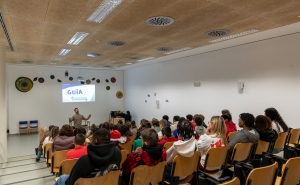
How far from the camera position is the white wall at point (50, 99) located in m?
9.41

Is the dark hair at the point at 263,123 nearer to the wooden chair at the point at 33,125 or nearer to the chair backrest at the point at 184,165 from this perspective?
the chair backrest at the point at 184,165

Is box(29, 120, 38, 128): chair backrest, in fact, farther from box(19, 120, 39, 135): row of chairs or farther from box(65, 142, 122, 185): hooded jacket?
box(65, 142, 122, 185): hooded jacket

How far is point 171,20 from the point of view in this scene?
144 inches

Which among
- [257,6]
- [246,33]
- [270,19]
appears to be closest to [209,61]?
[246,33]

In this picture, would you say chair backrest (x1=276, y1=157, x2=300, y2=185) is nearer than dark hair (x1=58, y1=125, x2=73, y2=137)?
Yes

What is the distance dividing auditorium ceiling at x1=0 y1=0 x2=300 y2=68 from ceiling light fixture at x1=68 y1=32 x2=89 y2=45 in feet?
0.36

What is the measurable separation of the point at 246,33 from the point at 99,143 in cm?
424

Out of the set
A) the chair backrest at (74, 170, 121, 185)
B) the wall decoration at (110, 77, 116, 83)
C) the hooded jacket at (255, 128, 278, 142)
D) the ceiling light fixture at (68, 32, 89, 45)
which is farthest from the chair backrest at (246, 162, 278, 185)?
the wall decoration at (110, 77, 116, 83)

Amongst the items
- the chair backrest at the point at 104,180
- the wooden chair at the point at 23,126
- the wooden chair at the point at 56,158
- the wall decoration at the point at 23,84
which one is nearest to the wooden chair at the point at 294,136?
the chair backrest at the point at 104,180

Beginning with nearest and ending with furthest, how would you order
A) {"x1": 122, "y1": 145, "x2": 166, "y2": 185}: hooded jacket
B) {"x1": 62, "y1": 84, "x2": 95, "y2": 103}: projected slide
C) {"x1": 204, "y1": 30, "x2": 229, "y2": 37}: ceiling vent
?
{"x1": 122, "y1": 145, "x2": 166, "y2": 185}: hooded jacket < {"x1": 204, "y1": 30, "x2": 229, "y2": 37}: ceiling vent < {"x1": 62, "y1": 84, "x2": 95, "y2": 103}: projected slide

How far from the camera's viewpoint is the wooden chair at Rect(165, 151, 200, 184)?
2.47 m

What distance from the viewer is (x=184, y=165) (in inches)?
100

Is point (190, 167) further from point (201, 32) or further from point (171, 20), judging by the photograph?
point (201, 32)

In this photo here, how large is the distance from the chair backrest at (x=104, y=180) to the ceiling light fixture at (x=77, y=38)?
339cm
